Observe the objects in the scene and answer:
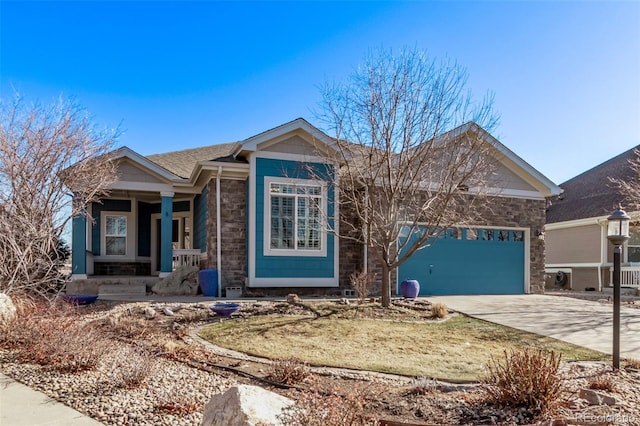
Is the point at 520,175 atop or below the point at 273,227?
atop

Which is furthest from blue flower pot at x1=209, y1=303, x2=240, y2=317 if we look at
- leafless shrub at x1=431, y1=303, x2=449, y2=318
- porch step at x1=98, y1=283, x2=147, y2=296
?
porch step at x1=98, y1=283, x2=147, y2=296

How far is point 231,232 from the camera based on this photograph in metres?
A: 12.5

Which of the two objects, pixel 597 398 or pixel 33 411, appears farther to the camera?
pixel 597 398

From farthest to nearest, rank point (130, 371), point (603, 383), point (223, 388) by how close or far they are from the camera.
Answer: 1. point (603, 383)
2. point (223, 388)
3. point (130, 371)

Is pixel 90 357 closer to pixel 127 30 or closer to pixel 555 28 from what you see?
pixel 127 30

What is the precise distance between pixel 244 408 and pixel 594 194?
23.1 m

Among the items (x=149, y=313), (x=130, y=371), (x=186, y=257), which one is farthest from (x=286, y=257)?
(x=130, y=371)

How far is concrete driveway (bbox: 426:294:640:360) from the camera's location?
7.78 metres

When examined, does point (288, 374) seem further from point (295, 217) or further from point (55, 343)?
point (295, 217)

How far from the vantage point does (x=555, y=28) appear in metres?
10.0

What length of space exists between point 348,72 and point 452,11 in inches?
107

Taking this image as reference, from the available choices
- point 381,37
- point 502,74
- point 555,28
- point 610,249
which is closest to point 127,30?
point 381,37

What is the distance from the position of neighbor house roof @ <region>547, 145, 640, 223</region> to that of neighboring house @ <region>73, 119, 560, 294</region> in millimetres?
5738

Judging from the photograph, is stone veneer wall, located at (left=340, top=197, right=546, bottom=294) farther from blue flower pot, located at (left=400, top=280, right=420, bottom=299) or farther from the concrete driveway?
blue flower pot, located at (left=400, top=280, right=420, bottom=299)
